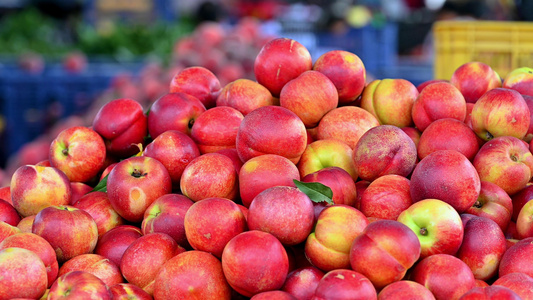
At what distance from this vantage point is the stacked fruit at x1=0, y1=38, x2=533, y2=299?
1.12 metres

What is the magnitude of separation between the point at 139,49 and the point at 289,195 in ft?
21.1

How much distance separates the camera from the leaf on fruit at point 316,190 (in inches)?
50.3

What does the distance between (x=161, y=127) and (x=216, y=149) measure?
0.21 metres

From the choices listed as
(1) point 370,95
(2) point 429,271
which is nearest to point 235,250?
(2) point 429,271

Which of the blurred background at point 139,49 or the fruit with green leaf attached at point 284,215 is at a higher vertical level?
the fruit with green leaf attached at point 284,215

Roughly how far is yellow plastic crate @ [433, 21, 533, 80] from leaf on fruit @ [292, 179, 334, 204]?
2339mm

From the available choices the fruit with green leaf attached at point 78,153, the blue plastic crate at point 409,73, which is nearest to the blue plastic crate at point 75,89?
the blue plastic crate at point 409,73

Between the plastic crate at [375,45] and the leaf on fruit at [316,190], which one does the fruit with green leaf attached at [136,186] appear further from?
the plastic crate at [375,45]

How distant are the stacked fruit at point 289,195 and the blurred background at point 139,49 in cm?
251

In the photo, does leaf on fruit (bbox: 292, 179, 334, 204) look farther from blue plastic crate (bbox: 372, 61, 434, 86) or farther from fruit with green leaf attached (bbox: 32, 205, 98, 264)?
blue plastic crate (bbox: 372, 61, 434, 86)

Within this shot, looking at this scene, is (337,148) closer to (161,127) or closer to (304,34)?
(161,127)

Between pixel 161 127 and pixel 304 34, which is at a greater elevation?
pixel 161 127

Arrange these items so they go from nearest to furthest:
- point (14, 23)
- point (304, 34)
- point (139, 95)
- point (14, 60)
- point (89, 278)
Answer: point (89, 278)
point (139, 95)
point (14, 60)
point (304, 34)
point (14, 23)

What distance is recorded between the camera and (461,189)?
127 centimetres
